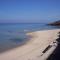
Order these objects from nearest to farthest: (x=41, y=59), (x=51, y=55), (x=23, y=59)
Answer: (x=41, y=59), (x=51, y=55), (x=23, y=59)

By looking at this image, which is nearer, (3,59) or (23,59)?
(23,59)

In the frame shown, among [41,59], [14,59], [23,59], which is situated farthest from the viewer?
[14,59]

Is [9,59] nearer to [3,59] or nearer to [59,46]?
[3,59]

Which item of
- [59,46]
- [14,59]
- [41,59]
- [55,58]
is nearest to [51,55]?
[55,58]

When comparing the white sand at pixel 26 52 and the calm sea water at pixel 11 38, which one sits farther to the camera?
the calm sea water at pixel 11 38

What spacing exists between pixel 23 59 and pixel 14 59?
73 centimetres

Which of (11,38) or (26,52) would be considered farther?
(11,38)

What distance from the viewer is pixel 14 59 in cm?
793

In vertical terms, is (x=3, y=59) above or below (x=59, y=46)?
below

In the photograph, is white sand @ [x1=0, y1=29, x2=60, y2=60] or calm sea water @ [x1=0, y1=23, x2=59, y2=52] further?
calm sea water @ [x1=0, y1=23, x2=59, y2=52]

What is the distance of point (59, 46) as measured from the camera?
19.2 feet

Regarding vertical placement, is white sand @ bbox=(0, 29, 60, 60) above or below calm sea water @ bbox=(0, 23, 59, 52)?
above

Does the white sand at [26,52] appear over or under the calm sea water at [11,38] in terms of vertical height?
over

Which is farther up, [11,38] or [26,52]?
[26,52]
